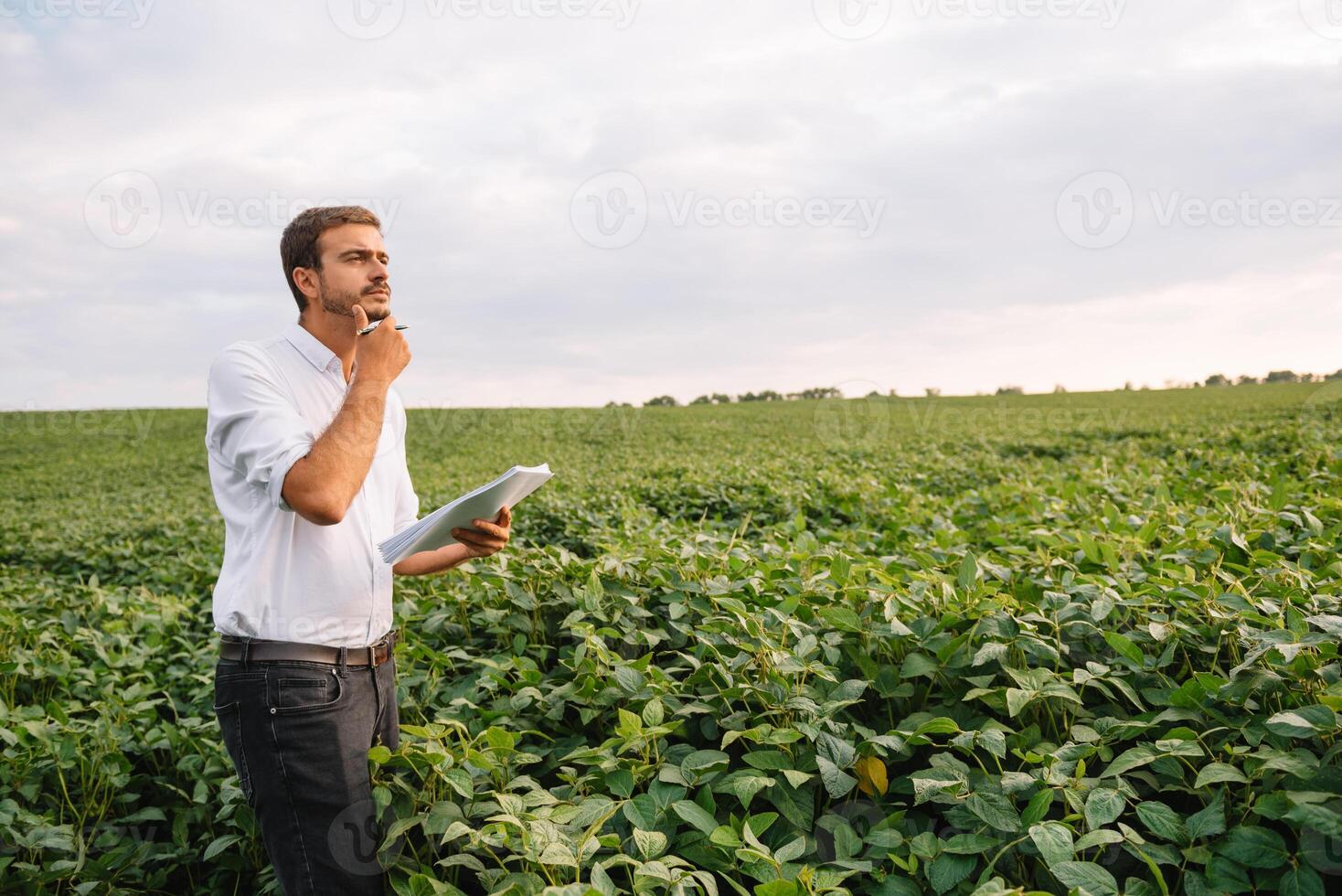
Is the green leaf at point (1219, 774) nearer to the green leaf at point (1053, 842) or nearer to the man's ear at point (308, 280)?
the green leaf at point (1053, 842)

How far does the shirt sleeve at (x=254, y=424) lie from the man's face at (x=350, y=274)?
0.96ft

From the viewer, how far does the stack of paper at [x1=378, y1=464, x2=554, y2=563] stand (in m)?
2.26

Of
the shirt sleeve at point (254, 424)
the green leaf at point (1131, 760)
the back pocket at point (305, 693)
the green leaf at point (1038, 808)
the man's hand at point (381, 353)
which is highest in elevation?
the man's hand at point (381, 353)

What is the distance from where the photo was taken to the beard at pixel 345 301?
8.21ft

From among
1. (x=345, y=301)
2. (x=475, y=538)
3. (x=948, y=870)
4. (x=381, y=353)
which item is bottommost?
(x=948, y=870)

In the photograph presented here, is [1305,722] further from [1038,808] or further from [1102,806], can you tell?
[1038,808]

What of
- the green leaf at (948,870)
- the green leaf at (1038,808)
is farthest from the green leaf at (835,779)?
the green leaf at (1038,808)

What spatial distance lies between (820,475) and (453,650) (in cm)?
546

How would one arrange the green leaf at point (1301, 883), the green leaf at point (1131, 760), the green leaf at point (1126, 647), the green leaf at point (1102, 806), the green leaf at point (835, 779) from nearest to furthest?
Answer: the green leaf at point (1301, 883) < the green leaf at point (1102, 806) < the green leaf at point (1131, 760) < the green leaf at point (835, 779) < the green leaf at point (1126, 647)

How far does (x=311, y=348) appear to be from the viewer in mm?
2531

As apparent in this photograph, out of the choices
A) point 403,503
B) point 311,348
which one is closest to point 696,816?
point 403,503

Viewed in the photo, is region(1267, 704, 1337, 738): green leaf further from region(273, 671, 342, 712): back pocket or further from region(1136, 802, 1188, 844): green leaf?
region(273, 671, 342, 712): back pocket

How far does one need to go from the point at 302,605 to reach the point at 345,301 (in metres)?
0.88

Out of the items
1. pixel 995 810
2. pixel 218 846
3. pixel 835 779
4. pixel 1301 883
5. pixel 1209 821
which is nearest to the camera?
pixel 1301 883
